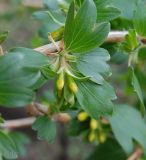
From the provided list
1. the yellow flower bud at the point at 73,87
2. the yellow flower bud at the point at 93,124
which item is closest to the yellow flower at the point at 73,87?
the yellow flower bud at the point at 73,87

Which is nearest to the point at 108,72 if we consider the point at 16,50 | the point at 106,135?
the point at 16,50

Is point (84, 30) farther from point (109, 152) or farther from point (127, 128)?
point (109, 152)

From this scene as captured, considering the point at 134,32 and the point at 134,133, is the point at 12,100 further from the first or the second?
the point at 134,133

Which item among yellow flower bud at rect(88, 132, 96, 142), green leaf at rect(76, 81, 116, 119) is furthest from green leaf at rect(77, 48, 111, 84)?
yellow flower bud at rect(88, 132, 96, 142)

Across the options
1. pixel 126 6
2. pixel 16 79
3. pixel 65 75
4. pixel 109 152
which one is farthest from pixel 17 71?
pixel 109 152

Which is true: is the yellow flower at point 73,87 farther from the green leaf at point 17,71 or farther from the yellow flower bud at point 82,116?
the yellow flower bud at point 82,116

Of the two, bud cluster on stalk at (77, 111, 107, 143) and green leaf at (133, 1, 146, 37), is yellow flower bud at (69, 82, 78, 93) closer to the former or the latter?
green leaf at (133, 1, 146, 37)
